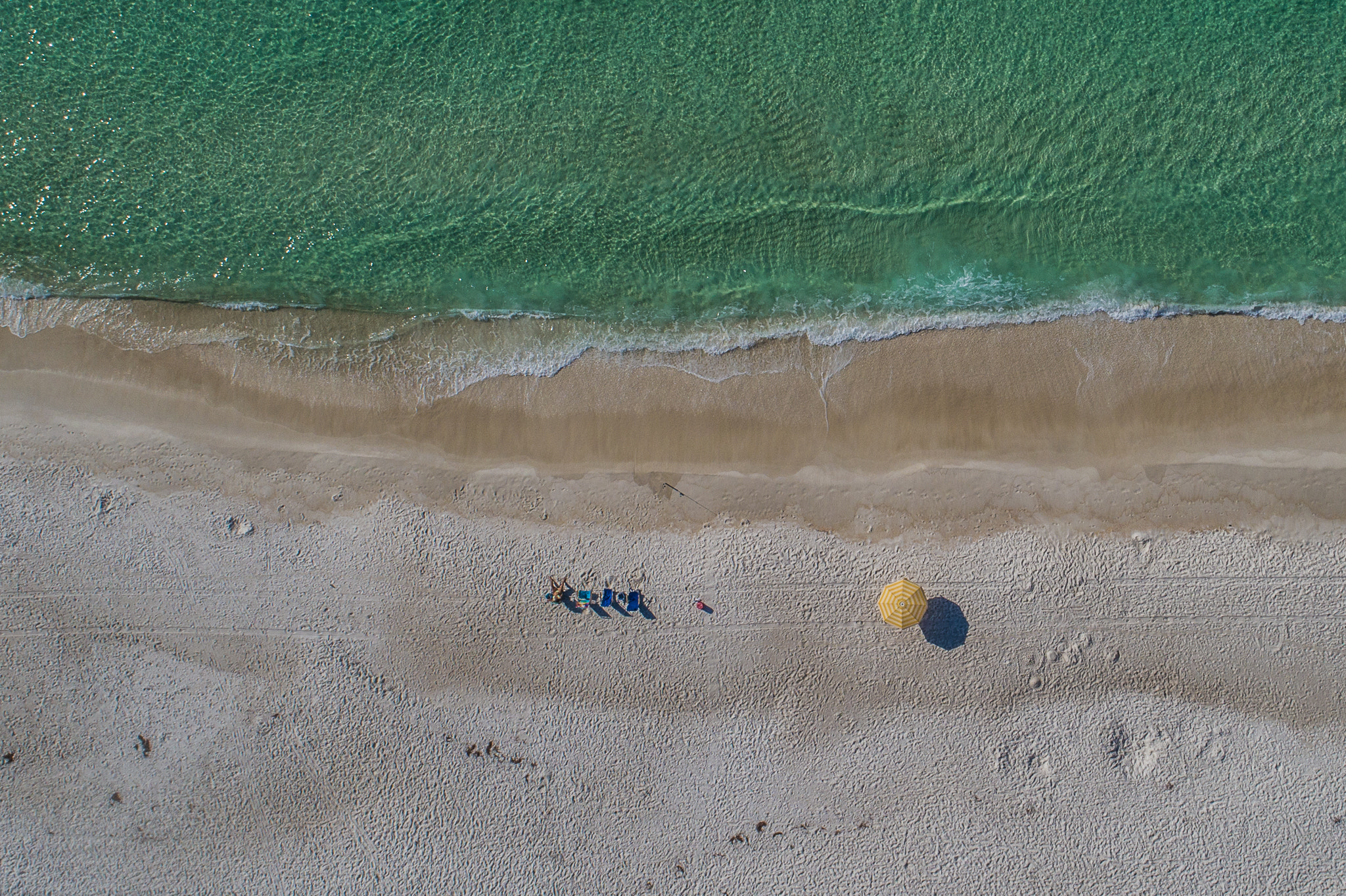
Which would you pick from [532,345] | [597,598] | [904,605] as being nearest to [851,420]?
[904,605]

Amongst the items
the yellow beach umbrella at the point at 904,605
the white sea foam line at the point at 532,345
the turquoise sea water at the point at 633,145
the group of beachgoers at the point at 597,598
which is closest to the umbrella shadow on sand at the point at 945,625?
the yellow beach umbrella at the point at 904,605

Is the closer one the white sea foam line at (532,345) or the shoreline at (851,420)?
the shoreline at (851,420)

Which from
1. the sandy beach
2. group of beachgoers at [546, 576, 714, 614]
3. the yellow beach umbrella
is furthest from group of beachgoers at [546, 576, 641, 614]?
the yellow beach umbrella

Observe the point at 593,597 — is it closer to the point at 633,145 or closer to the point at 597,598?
the point at 597,598

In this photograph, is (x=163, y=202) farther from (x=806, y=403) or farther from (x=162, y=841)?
(x=806, y=403)

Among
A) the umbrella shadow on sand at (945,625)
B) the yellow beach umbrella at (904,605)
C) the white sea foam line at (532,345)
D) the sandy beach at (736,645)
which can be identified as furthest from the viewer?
the white sea foam line at (532,345)

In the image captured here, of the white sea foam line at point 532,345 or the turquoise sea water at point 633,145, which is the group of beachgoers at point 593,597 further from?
the turquoise sea water at point 633,145

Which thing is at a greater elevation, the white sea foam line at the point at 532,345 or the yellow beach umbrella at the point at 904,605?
the white sea foam line at the point at 532,345

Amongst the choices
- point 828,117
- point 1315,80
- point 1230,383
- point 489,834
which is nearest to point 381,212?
point 828,117
